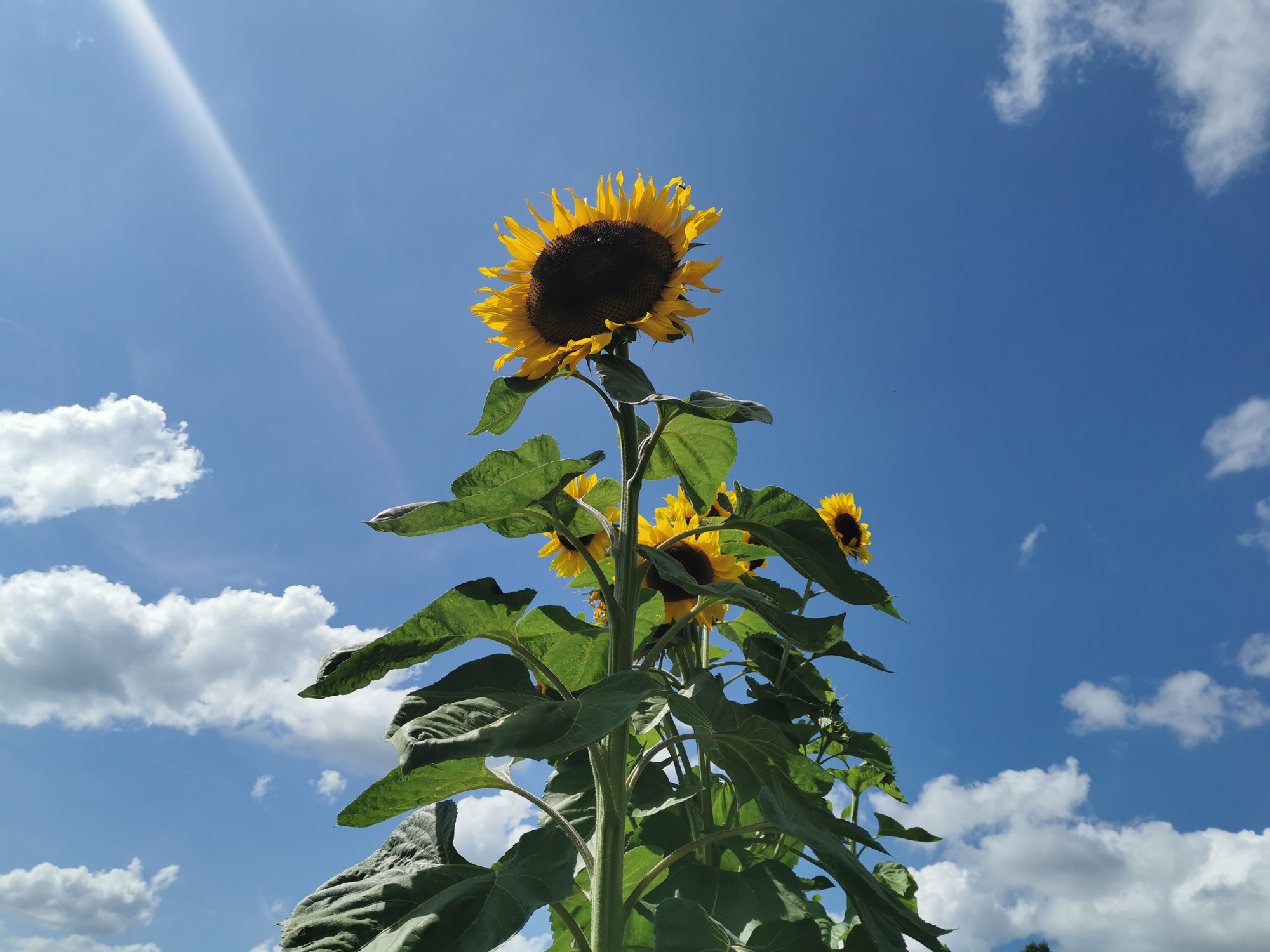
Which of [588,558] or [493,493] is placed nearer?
[493,493]

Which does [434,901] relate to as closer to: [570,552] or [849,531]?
[570,552]

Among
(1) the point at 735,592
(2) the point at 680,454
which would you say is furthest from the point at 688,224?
(1) the point at 735,592

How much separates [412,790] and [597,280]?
51.9 inches

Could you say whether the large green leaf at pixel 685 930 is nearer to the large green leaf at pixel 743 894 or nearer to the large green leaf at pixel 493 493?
the large green leaf at pixel 743 894

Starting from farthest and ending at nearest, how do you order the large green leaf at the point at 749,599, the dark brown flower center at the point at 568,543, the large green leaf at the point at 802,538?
the dark brown flower center at the point at 568,543
the large green leaf at the point at 802,538
the large green leaf at the point at 749,599

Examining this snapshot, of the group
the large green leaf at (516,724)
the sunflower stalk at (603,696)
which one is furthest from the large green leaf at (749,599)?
the large green leaf at (516,724)

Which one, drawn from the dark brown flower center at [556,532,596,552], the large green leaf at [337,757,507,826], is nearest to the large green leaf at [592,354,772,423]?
the large green leaf at [337,757,507,826]

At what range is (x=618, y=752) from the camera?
71.7 inches

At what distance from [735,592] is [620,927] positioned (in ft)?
2.34

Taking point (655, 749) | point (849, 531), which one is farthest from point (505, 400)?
point (849, 531)

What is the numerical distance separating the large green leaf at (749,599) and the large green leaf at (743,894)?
587 mm

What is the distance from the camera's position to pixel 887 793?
3396 millimetres

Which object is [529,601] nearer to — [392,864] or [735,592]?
[735,592]

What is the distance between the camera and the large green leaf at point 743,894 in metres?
2.00
